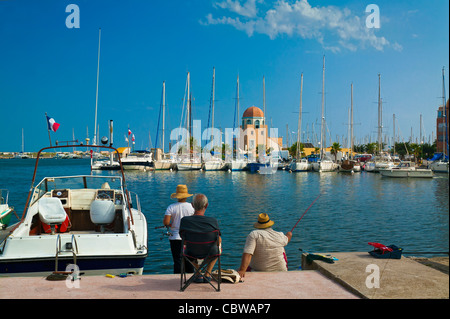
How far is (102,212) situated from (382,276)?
22.1 ft

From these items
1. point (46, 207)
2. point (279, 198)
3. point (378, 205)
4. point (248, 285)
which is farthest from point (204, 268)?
point (279, 198)

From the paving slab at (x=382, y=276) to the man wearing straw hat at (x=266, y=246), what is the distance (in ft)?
2.60

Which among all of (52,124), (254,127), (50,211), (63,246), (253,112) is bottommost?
(63,246)

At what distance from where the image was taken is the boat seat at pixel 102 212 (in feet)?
35.0

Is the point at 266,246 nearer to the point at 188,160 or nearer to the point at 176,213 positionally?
the point at 176,213

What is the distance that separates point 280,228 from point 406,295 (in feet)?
51.6

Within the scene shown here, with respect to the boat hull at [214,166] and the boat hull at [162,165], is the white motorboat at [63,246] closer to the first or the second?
the boat hull at [214,166]

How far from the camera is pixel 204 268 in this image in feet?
Result: 22.2

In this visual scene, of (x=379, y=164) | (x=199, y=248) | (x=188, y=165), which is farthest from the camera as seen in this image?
(x=188, y=165)

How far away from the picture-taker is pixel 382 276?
280 inches

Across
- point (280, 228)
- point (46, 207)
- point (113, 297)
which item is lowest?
point (280, 228)

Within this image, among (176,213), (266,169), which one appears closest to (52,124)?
(176,213)

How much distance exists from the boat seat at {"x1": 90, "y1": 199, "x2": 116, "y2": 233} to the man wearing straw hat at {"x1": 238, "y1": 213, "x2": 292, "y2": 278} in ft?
14.7

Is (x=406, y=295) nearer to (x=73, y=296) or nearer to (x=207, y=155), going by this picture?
(x=73, y=296)
